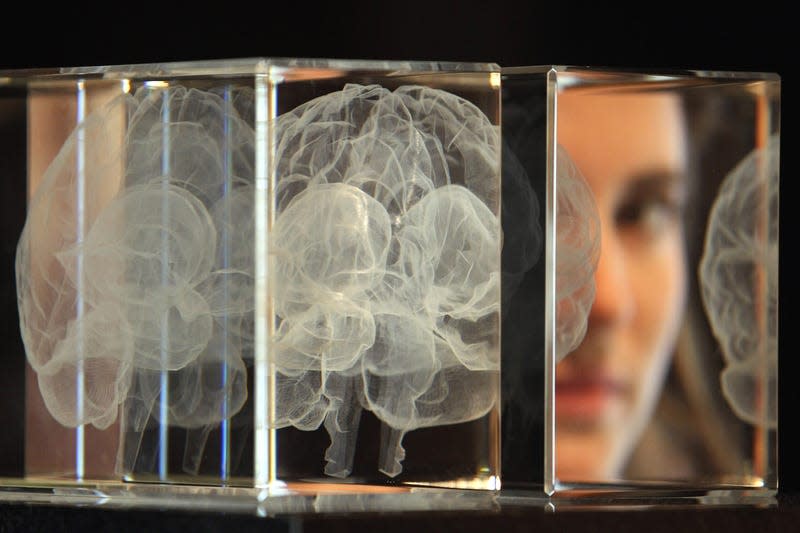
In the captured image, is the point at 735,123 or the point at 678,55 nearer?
the point at 735,123

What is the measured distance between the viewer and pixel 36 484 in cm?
164

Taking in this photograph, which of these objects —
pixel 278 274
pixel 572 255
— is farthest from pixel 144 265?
pixel 572 255

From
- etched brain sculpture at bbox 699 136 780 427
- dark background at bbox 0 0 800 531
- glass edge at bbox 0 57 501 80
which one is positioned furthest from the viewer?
dark background at bbox 0 0 800 531

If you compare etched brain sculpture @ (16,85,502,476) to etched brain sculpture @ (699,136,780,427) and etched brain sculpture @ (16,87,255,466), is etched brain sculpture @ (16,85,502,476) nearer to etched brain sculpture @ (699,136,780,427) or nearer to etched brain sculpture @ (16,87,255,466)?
etched brain sculpture @ (16,87,255,466)

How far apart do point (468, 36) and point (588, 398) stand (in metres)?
0.84

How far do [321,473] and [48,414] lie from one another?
48 cm

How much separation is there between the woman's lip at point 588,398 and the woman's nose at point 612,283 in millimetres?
106

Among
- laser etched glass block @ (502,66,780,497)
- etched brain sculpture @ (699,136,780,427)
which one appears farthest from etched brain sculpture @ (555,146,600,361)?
etched brain sculpture @ (699,136,780,427)

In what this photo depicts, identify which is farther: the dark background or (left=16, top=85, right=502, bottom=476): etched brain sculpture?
the dark background

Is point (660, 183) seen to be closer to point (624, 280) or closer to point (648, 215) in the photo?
point (648, 215)

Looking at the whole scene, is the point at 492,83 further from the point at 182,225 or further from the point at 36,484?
the point at 36,484

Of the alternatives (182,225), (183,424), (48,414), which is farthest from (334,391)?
(48,414)

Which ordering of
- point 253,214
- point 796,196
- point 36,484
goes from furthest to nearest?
point 796,196 < point 36,484 < point 253,214

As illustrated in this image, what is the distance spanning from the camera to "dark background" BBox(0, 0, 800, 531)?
1.95 meters
